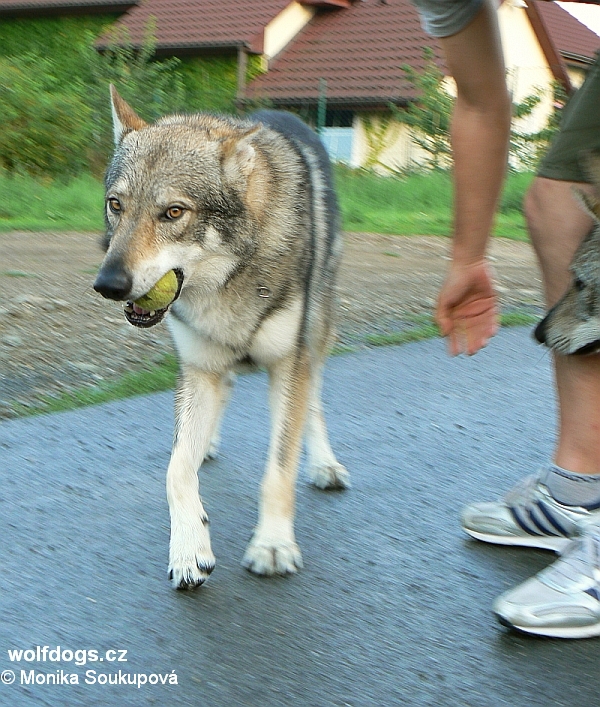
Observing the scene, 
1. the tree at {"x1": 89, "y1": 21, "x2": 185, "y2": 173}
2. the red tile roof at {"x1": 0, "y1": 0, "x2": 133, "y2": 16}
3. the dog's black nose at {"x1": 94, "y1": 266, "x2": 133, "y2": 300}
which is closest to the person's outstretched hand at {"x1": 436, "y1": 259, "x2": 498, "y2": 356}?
the dog's black nose at {"x1": 94, "y1": 266, "x2": 133, "y2": 300}

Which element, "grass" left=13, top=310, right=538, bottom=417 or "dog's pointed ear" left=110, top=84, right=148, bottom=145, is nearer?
"dog's pointed ear" left=110, top=84, right=148, bottom=145

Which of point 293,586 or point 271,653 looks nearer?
point 271,653

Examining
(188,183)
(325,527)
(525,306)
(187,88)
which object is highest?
(188,183)

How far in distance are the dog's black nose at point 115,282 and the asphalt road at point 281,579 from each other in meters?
0.81

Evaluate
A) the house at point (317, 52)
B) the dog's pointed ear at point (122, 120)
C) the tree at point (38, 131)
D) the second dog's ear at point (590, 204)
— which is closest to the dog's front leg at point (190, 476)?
the dog's pointed ear at point (122, 120)

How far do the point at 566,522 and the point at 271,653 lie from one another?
1.07m

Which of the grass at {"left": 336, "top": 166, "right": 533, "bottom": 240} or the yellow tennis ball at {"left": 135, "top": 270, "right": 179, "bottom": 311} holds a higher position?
the yellow tennis ball at {"left": 135, "top": 270, "right": 179, "bottom": 311}

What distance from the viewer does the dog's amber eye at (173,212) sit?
120 inches

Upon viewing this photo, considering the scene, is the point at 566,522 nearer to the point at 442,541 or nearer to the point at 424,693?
the point at 442,541

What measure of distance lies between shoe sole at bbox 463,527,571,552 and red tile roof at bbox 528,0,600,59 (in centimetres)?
2830

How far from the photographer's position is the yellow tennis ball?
3.04 meters

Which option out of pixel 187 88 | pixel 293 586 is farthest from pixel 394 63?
pixel 293 586

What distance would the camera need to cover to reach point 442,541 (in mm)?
3201

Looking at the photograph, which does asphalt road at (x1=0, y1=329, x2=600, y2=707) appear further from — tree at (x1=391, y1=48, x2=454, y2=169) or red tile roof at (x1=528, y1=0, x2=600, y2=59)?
red tile roof at (x1=528, y1=0, x2=600, y2=59)
